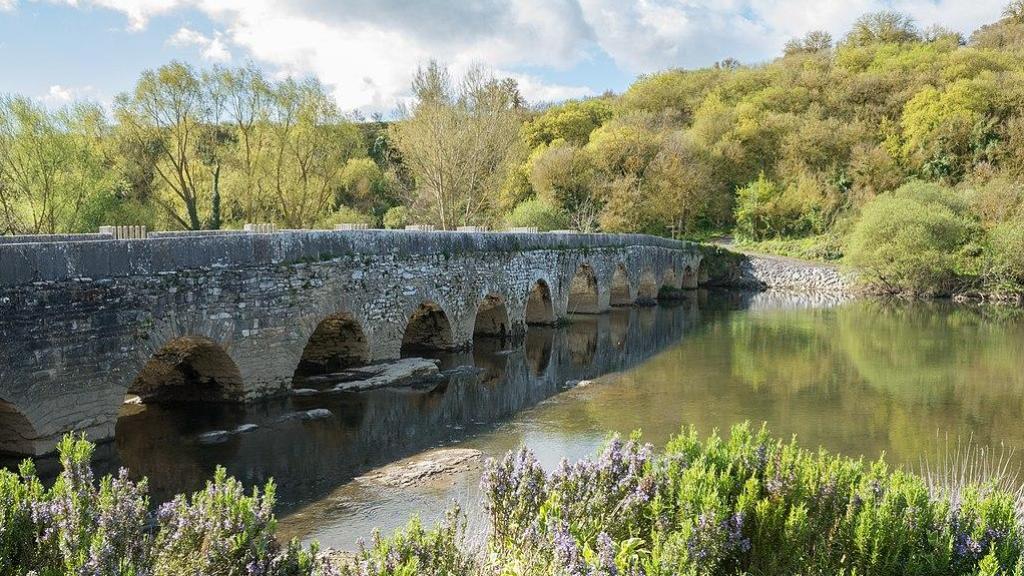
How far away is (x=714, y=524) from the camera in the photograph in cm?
449

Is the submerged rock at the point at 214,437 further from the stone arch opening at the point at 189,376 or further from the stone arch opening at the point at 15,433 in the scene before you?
the stone arch opening at the point at 15,433

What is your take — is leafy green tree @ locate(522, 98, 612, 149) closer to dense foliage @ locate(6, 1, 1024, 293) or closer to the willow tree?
dense foliage @ locate(6, 1, 1024, 293)

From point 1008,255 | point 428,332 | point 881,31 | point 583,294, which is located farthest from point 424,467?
point 881,31

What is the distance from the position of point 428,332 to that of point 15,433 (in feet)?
34.1

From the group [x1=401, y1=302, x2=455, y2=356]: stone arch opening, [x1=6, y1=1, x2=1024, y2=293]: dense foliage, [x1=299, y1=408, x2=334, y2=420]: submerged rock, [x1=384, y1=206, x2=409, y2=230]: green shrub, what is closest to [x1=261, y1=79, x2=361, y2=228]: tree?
[x1=6, y1=1, x2=1024, y2=293]: dense foliage

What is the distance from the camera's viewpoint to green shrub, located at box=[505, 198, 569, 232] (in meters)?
39.7

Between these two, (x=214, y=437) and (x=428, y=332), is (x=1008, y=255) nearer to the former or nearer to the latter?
(x=428, y=332)

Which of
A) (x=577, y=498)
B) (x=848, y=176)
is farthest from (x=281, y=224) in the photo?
(x=848, y=176)

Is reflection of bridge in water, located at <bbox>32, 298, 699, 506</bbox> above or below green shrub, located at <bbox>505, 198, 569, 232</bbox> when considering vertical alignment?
below

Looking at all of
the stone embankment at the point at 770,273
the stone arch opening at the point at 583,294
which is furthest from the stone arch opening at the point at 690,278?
the stone arch opening at the point at 583,294

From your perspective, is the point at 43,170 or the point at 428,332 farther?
the point at 43,170

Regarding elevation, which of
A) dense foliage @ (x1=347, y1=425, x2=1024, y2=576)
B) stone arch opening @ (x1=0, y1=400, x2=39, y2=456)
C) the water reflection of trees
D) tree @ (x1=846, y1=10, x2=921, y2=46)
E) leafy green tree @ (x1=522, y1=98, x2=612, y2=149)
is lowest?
the water reflection of trees

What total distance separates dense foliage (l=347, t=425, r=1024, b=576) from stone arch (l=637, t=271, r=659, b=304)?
29228 millimetres

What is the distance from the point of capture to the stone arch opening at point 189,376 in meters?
12.4
